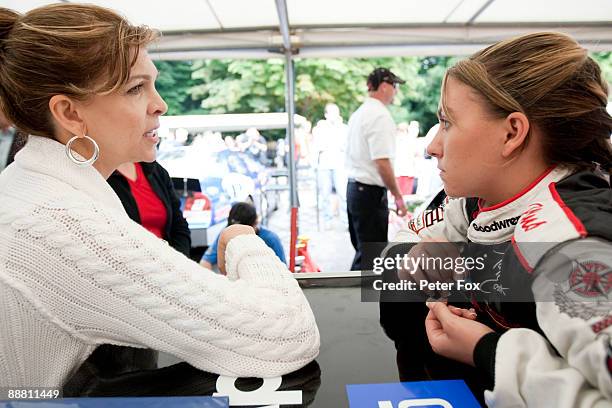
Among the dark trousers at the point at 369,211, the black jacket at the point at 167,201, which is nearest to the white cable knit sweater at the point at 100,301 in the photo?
the black jacket at the point at 167,201

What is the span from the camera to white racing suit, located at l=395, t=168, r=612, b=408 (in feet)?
1.63

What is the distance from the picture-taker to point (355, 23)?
2984mm

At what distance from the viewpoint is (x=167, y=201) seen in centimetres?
166

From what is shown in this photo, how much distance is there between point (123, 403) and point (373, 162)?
2580 mm

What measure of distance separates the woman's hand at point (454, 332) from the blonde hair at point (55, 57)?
2.22 ft

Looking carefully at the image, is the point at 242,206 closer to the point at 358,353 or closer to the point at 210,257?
the point at 210,257

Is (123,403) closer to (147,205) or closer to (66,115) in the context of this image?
(66,115)

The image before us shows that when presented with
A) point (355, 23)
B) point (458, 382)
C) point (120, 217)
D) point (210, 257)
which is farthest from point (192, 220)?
point (458, 382)

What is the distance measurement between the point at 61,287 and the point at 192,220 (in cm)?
254

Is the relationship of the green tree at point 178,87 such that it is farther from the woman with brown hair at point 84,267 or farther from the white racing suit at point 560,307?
the white racing suit at point 560,307

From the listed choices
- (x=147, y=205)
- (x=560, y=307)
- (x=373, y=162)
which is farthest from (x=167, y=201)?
(x=373, y=162)

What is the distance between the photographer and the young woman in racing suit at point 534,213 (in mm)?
529

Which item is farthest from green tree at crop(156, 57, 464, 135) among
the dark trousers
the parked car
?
the dark trousers

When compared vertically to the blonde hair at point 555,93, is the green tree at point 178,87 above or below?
above
